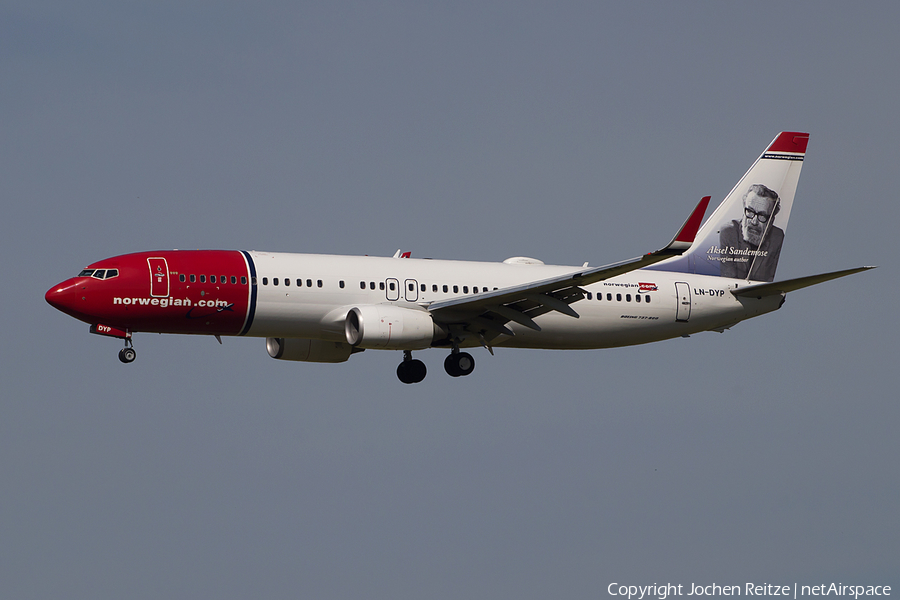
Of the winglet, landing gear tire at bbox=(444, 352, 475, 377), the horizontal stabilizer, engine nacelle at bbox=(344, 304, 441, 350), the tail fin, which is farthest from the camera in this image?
the tail fin

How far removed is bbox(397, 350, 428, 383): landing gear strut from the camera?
165 feet

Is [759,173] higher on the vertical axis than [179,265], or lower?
higher

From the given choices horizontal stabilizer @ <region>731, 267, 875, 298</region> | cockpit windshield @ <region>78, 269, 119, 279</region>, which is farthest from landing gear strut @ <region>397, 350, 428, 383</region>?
horizontal stabilizer @ <region>731, 267, 875, 298</region>

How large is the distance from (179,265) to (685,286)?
66.7 ft

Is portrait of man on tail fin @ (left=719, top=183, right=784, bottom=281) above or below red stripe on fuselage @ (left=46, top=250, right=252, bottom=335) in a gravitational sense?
above

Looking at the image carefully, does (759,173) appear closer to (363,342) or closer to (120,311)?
(363,342)

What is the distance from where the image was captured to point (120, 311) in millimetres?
44500

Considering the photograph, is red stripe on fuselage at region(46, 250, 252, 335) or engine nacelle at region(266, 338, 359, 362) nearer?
red stripe on fuselage at region(46, 250, 252, 335)

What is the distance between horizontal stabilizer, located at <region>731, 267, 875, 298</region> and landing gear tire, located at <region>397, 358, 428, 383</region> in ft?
43.1

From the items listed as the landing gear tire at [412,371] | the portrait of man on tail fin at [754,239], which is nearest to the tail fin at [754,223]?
the portrait of man on tail fin at [754,239]

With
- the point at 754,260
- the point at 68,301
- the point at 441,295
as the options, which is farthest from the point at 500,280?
the point at 68,301

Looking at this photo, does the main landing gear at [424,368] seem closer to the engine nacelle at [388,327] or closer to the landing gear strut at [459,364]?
the landing gear strut at [459,364]

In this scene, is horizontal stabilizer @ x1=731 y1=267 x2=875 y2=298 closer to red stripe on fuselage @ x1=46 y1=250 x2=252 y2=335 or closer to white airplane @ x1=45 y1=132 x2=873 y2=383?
white airplane @ x1=45 y1=132 x2=873 y2=383

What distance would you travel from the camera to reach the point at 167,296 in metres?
44.7
